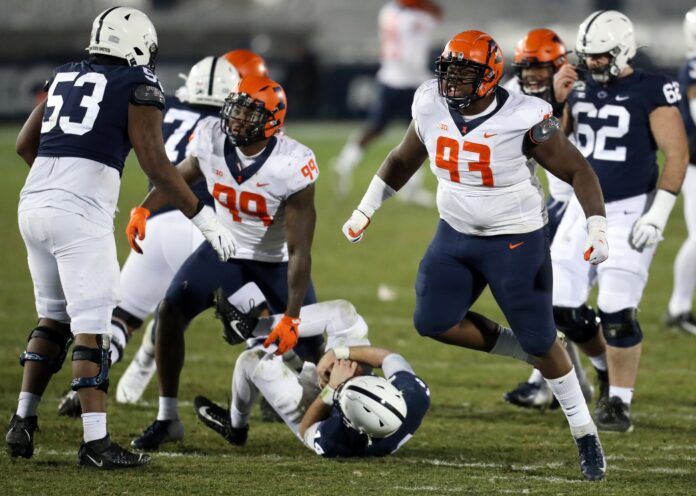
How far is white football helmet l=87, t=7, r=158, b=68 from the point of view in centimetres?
473

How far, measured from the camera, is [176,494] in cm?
430

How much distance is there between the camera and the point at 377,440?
4.81m

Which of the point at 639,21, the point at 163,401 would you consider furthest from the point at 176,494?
the point at 639,21

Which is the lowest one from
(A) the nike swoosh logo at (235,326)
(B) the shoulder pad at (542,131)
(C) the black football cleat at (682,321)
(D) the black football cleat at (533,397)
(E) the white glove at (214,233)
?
(C) the black football cleat at (682,321)

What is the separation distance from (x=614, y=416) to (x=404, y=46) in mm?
8542

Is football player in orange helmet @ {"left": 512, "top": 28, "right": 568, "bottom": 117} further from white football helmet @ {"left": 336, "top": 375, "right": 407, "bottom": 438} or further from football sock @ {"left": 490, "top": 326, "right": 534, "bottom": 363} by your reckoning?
white football helmet @ {"left": 336, "top": 375, "right": 407, "bottom": 438}

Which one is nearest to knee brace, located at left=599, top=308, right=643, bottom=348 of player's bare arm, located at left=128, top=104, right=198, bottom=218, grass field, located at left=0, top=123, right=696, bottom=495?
grass field, located at left=0, top=123, right=696, bottom=495

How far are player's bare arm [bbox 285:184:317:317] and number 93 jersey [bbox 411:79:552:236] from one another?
605 mm

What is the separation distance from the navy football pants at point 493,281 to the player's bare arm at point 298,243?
50cm

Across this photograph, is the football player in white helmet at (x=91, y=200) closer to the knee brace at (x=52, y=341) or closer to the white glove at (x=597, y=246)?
the knee brace at (x=52, y=341)

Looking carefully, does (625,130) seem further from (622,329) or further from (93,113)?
(93,113)

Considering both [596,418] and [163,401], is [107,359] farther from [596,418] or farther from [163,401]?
[596,418]

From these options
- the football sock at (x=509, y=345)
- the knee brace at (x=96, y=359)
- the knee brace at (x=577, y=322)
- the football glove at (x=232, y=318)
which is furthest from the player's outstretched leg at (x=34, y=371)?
the knee brace at (x=577, y=322)

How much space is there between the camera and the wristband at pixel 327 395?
190 inches
